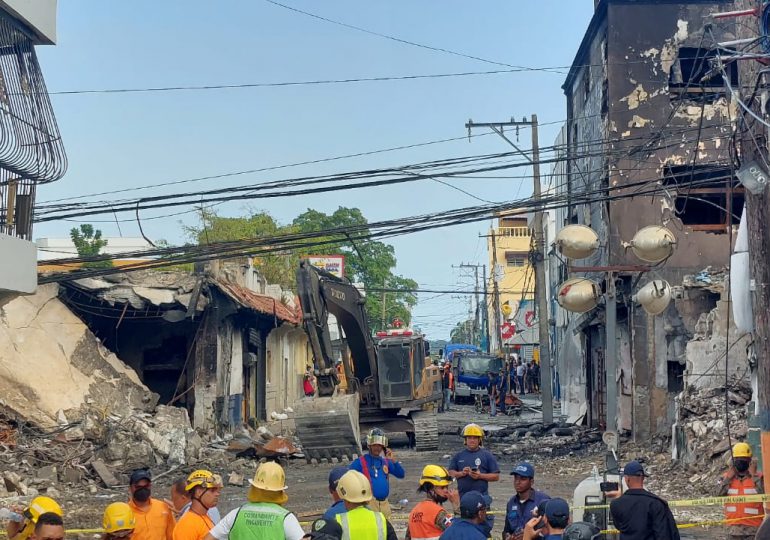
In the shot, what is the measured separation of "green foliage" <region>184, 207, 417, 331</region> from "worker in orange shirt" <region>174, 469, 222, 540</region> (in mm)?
26293

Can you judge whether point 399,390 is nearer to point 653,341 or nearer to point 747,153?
point 653,341

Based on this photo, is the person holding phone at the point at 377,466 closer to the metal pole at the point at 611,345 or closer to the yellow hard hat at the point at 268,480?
the yellow hard hat at the point at 268,480

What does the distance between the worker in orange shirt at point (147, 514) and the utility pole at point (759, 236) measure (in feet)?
18.2

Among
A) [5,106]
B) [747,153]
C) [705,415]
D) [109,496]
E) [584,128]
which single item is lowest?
[109,496]

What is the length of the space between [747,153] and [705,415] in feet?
32.1

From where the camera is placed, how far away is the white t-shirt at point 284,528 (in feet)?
20.8

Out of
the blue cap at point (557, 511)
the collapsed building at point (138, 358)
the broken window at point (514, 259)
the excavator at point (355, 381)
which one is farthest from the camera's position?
the broken window at point (514, 259)

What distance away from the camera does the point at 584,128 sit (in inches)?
1180

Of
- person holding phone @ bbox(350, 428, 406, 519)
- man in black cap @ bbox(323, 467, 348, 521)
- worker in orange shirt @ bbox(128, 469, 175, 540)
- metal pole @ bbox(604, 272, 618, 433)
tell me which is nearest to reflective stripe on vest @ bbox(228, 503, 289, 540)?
man in black cap @ bbox(323, 467, 348, 521)

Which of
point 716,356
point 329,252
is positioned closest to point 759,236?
point 716,356

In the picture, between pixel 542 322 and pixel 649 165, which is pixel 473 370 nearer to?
pixel 542 322

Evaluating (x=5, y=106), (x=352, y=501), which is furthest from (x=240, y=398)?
(x=352, y=501)

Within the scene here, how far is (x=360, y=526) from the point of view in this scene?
645cm

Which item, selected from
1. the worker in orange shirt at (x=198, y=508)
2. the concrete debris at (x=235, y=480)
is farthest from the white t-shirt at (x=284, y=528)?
the concrete debris at (x=235, y=480)
